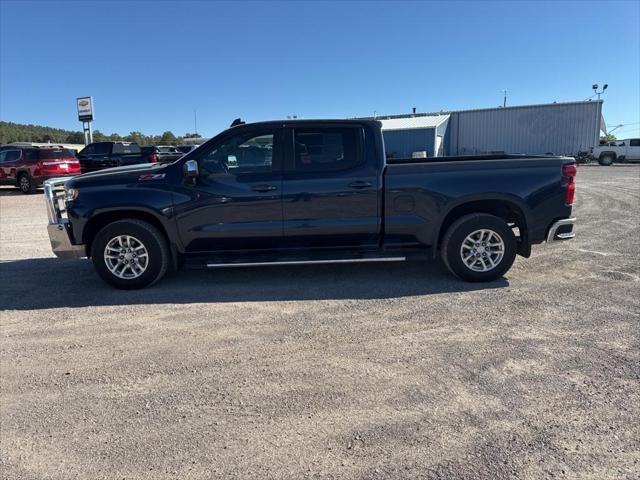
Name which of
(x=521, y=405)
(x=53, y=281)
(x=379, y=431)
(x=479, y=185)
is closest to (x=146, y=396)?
(x=379, y=431)

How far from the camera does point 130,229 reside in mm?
5480

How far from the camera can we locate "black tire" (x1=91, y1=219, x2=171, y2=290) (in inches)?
216

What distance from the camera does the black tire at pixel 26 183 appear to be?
58.2ft

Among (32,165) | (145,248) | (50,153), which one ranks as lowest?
(145,248)

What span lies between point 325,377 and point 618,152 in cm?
3795

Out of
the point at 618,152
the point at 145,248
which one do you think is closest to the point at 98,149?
the point at 145,248

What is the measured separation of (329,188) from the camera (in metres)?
5.50

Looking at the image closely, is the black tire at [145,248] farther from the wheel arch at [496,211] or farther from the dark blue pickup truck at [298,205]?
the wheel arch at [496,211]

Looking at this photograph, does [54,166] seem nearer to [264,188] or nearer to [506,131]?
[264,188]

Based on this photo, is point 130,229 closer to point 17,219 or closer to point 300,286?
point 300,286

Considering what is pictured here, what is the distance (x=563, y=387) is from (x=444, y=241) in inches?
103

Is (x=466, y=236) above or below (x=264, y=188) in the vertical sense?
below

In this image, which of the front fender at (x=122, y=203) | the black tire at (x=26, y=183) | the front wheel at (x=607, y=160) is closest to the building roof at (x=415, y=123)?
the front wheel at (x=607, y=160)

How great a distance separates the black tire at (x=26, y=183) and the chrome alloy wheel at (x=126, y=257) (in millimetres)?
14959
